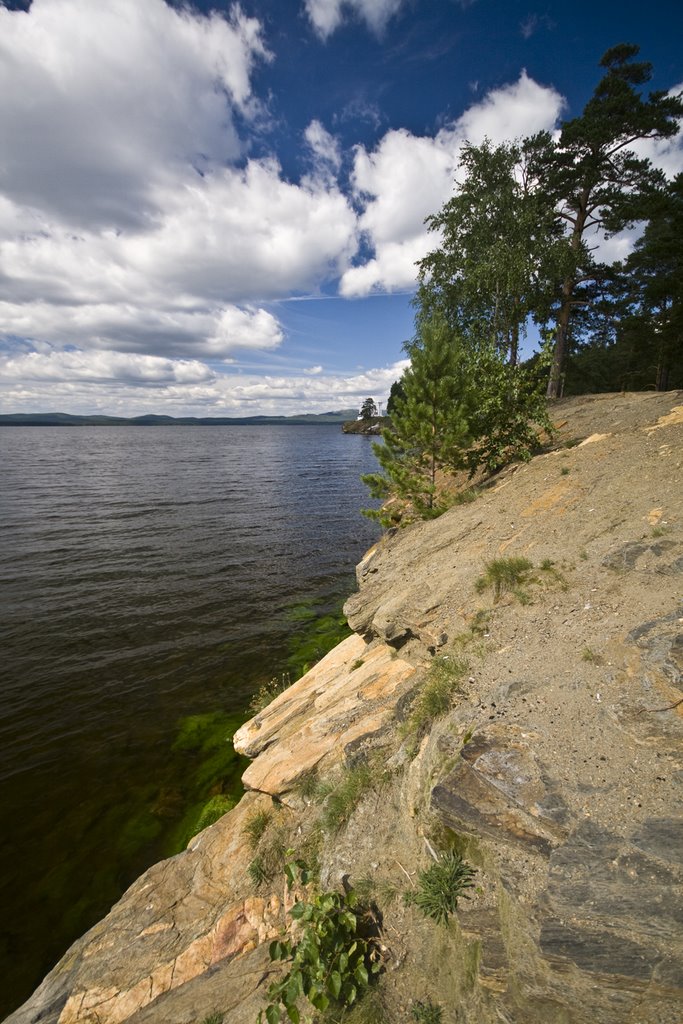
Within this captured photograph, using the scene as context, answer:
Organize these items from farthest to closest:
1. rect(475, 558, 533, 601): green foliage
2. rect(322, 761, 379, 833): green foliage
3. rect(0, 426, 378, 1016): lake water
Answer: rect(0, 426, 378, 1016): lake water < rect(475, 558, 533, 601): green foliage < rect(322, 761, 379, 833): green foliage

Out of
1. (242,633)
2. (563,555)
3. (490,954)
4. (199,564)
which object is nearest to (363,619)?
(563,555)

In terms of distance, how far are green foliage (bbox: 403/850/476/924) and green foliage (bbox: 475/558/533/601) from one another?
14.1 feet

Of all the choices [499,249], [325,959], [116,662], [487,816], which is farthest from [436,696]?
[499,249]

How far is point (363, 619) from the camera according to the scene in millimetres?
10016

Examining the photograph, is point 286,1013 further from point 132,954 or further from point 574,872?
point 574,872

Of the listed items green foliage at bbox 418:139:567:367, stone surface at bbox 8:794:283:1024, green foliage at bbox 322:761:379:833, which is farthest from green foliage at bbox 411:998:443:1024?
green foliage at bbox 418:139:567:367

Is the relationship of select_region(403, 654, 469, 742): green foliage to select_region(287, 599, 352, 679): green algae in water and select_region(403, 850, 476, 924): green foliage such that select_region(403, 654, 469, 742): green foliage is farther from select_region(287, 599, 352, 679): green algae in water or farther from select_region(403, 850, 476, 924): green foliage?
select_region(287, 599, 352, 679): green algae in water

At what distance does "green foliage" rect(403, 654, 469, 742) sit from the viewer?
6187 mm

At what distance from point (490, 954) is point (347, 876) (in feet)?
6.14

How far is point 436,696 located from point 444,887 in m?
2.17

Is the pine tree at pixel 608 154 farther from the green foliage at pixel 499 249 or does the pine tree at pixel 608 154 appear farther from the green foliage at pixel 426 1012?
the green foliage at pixel 426 1012

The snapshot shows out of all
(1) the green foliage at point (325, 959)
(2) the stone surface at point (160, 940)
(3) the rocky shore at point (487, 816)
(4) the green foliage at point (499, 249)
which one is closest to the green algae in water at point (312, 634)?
(3) the rocky shore at point (487, 816)

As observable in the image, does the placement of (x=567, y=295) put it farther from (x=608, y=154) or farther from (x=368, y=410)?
(x=368, y=410)

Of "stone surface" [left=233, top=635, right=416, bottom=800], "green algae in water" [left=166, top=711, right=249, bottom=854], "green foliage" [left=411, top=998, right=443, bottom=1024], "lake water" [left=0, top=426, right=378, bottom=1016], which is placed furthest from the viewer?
"green algae in water" [left=166, top=711, right=249, bottom=854]
